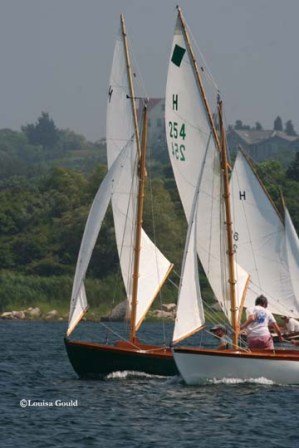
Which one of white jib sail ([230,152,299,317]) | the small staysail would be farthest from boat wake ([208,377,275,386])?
white jib sail ([230,152,299,317])

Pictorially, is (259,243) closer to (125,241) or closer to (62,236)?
(125,241)

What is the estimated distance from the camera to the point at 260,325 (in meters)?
47.0

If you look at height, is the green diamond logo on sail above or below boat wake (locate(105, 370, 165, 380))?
above

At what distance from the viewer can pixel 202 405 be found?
4362 centimetres

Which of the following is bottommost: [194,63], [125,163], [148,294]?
[148,294]

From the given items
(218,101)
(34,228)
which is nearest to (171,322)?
(34,228)

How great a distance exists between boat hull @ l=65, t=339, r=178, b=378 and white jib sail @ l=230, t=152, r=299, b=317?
5.53m

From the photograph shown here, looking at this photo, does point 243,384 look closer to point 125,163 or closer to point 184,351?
point 184,351

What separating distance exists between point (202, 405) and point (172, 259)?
69.2 m

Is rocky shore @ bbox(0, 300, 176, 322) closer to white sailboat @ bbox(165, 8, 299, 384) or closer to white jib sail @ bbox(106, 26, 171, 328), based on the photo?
white jib sail @ bbox(106, 26, 171, 328)

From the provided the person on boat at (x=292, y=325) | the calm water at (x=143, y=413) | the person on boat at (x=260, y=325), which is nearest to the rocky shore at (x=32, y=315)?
the person on boat at (x=292, y=325)

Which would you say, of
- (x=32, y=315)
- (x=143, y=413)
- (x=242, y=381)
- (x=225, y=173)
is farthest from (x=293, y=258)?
(x=32, y=315)

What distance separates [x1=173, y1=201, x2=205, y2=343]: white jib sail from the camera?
47312 mm

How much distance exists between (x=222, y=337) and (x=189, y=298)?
333 cm
